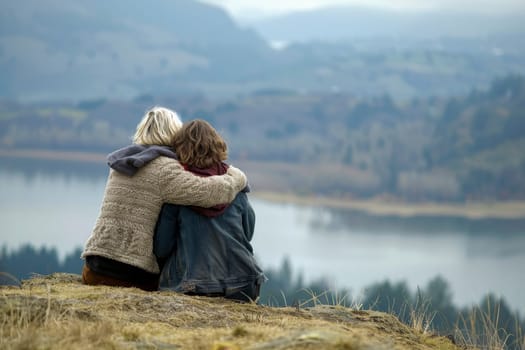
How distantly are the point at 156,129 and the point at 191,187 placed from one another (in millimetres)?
504

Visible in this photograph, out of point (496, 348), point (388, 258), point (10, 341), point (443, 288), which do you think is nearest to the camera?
point (10, 341)

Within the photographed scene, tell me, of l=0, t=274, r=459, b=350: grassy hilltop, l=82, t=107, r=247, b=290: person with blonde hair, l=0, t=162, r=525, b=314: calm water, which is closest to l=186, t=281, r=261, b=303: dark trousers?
l=0, t=274, r=459, b=350: grassy hilltop

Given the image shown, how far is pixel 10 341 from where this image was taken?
308cm

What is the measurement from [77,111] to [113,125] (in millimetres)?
12914

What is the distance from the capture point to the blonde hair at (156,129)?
16.3 feet

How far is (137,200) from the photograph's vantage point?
4820 millimetres

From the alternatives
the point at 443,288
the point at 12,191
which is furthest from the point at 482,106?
the point at 443,288

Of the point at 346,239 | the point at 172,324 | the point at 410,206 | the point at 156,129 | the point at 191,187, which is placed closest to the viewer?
the point at 172,324

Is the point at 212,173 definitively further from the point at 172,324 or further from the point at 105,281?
the point at 172,324

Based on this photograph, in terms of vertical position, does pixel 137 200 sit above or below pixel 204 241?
above

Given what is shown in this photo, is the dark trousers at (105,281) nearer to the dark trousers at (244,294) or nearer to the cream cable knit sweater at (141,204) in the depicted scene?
the cream cable knit sweater at (141,204)

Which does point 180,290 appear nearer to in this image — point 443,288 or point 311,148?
point 443,288

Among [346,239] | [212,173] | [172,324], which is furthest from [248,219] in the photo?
[346,239]

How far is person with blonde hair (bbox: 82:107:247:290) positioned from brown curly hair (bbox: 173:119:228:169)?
3.0 inches
